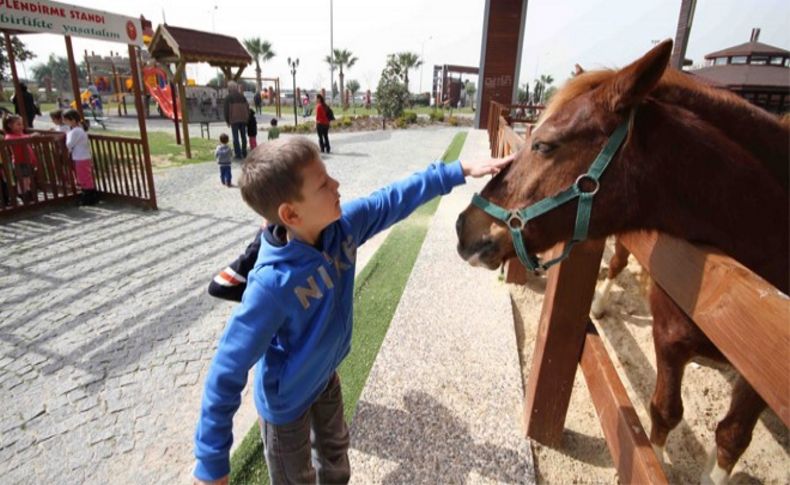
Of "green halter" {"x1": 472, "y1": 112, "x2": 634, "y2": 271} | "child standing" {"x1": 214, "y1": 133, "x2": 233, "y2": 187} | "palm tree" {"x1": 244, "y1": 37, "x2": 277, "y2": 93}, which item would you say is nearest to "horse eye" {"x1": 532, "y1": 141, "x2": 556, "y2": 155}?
"green halter" {"x1": 472, "y1": 112, "x2": 634, "y2": 271}

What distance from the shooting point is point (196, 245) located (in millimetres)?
5840

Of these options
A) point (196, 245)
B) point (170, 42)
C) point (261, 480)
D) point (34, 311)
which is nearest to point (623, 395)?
point (261, 480)

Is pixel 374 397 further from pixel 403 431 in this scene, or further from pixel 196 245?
pixel 196 245

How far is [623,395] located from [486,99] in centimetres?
2285

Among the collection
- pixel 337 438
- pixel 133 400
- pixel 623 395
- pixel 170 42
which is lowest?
pixel 133 400

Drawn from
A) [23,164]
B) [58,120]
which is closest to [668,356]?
[23,164]

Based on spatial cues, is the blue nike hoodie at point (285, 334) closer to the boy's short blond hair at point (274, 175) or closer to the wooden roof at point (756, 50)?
the boy's short blond hair at point (274, 175)

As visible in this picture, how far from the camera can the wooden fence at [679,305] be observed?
0.80 meters

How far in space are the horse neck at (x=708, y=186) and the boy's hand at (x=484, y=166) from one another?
1.67ft

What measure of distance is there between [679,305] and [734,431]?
135cm

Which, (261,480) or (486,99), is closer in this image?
(261,480)

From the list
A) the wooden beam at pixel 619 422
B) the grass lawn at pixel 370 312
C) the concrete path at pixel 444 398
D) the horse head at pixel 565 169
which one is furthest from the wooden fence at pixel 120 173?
the wooden beam at pixel 619 422

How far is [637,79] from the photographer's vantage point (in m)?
1.26

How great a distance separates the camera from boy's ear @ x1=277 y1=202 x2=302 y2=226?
1.51 m
